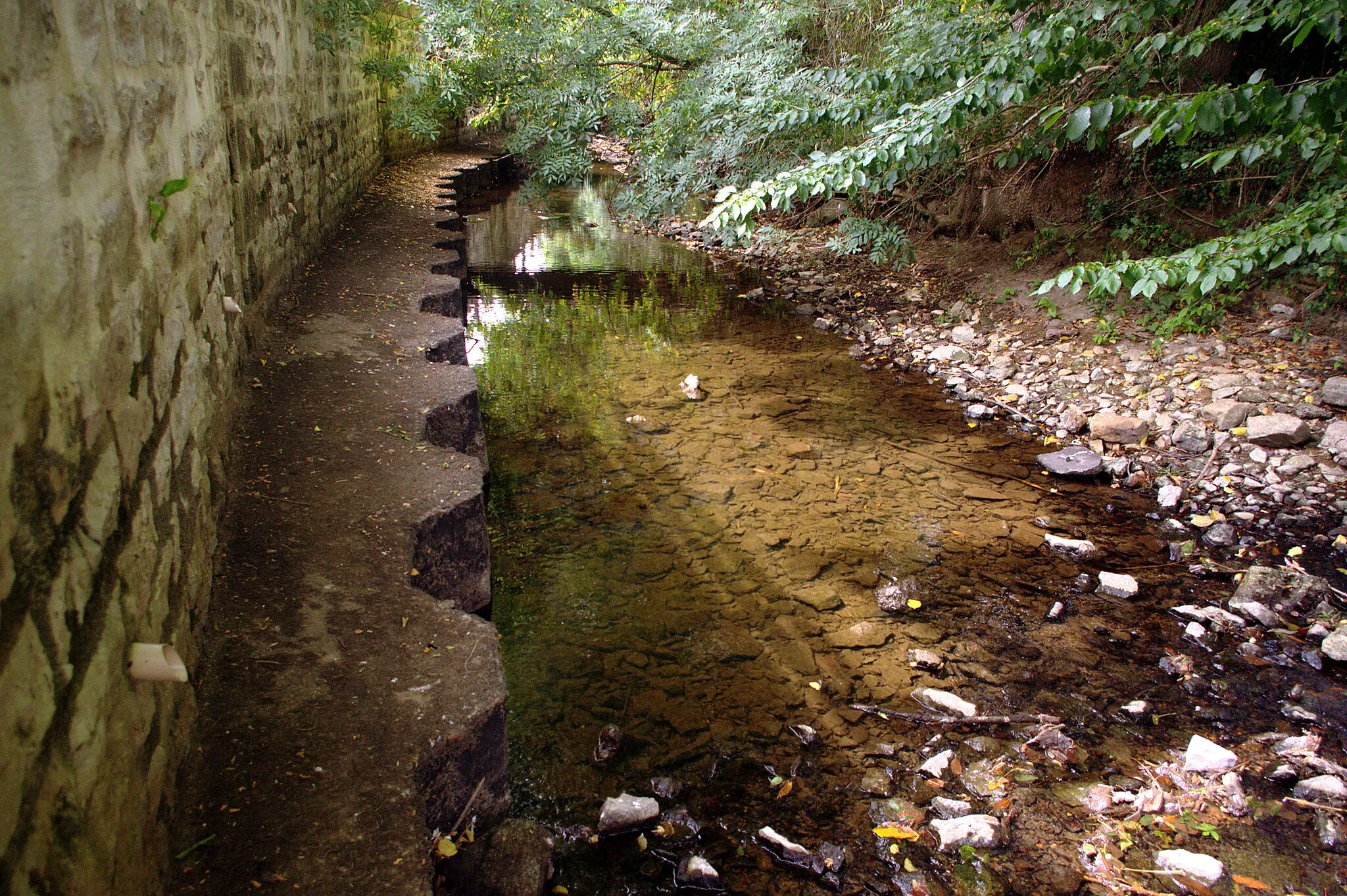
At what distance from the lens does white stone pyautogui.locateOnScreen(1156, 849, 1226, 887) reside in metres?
2.09

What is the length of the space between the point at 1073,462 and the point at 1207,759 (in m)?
2.14

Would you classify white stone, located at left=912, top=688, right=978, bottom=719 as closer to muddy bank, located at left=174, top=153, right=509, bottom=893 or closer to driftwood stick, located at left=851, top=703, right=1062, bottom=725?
driftwood stick, located at left=851, top=703, right=1062, bottom=725

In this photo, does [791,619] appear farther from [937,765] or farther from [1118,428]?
[1118,428]

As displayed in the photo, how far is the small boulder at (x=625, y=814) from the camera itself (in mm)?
2232

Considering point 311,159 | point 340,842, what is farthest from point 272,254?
point 340,842

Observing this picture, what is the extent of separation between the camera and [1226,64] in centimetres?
540

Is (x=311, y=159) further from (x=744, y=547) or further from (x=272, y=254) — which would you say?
(x=744, y=547)

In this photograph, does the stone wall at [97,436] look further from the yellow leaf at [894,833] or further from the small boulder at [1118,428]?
the small boulder at [1118,428]

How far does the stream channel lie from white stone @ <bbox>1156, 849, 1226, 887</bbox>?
140 mm

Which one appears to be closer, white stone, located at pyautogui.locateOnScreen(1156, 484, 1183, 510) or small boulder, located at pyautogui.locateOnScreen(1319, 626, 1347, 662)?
small boulder, located at pyautogui.locateOnScreen(1319, 626, 1347, 662)

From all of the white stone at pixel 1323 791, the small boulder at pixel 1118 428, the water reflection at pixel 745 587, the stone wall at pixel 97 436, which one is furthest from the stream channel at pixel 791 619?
the stone wall at pixel 97 436

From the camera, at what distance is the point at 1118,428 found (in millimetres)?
4527

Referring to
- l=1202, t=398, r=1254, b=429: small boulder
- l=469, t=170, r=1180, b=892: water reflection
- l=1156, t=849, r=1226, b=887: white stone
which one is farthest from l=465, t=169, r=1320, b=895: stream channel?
l=1202, t=398, r=1254, b=429: small boulder

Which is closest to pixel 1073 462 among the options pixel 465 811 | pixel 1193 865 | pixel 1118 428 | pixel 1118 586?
pixel 1118 428
